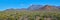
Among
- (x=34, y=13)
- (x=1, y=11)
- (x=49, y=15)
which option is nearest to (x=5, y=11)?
(x=1, y=11)

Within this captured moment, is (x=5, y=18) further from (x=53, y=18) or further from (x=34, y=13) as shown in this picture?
(x=53, y=18)

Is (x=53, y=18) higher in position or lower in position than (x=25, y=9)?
lower

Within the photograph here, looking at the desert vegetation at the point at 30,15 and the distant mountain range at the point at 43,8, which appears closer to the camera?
the desert vegetation at the point at 30,15

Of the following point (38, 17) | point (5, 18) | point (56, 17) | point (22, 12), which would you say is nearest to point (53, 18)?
point (56, 17)

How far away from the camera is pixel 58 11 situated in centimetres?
591

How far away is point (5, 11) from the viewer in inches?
249

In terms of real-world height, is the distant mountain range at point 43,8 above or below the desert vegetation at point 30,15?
above

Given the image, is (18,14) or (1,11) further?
(1,11)

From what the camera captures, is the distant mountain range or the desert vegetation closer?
the desert vegetation

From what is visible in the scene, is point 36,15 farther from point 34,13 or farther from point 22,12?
A: point 22,12

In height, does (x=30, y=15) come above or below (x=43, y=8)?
below

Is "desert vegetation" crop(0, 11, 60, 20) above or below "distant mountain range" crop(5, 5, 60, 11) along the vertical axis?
below

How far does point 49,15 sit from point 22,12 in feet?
3.02

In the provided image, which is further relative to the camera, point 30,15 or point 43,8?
point 43,8
